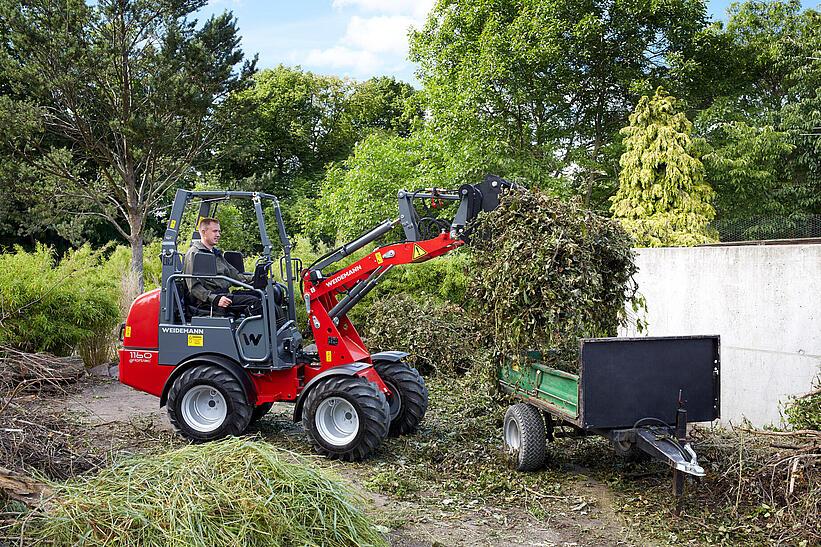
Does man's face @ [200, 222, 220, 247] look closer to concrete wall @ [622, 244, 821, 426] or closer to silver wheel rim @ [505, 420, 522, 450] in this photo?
silver wheel rim @ [505, 420, 522, 450]

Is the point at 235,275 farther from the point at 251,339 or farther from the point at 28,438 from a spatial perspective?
the point at 28,438

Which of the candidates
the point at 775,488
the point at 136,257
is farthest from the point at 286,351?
the point at 136,257

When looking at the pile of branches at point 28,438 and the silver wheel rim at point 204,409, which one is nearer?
the pile of branches at point 28,438

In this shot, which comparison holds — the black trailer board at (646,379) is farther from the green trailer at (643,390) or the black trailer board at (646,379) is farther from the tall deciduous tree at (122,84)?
the tall deciduous tree at (122,84)

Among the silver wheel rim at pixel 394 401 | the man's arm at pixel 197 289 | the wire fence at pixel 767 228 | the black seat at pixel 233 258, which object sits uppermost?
the wire fence at pixel 767 228

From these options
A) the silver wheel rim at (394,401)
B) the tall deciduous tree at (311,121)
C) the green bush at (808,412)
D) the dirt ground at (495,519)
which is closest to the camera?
the dirt ground at (495,519)

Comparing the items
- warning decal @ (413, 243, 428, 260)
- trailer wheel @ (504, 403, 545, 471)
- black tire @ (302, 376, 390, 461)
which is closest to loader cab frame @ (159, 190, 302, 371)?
black tire @ (302, 376, 390, 461)

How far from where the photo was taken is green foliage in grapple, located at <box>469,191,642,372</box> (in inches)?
247

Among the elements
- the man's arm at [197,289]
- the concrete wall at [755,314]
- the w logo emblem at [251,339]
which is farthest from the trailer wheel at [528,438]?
the man's arm at [197,289]

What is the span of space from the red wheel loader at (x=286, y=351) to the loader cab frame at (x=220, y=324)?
0.01 m

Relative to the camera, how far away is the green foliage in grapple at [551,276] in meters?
6.29

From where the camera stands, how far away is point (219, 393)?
24.2 ft

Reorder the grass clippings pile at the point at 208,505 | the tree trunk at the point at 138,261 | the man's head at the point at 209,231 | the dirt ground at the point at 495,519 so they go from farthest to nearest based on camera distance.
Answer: the tree trunk at the point at 138,261 < the man's head at the point at 209,231 < the dirt ground at the point at 495,519 < the grass clippings pile at the point at 208,505

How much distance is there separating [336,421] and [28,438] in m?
2.98
